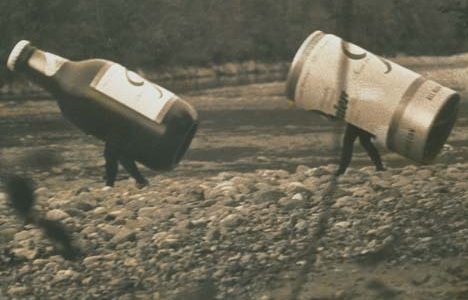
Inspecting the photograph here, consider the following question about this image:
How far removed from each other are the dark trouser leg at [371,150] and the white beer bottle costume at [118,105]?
4.56 ft

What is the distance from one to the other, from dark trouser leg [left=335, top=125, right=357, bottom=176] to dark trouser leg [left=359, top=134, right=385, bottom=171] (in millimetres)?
83

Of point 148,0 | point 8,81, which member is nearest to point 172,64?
point 148,0

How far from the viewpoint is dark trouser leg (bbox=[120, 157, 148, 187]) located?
261 inches

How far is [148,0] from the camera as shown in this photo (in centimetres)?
1206

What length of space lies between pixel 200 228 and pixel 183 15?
844cm

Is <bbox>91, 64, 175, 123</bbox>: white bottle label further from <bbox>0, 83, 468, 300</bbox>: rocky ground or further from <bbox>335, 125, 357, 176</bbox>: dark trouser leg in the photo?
<bbox>335, 125, 357, 176</bbox>: dark trouser leg

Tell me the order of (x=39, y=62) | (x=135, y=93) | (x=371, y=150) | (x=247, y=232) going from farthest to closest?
(x=371, y=150), (x=39, y=62), (x=135, y=93), (x=247, y=232)

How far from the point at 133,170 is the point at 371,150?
205cm

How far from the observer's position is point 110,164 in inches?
267

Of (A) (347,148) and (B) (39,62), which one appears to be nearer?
(B) (39,62)

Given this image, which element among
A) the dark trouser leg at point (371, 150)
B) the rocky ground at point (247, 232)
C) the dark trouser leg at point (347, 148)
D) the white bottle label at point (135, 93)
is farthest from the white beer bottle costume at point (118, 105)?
the dark trouser leg at point (371, 150)

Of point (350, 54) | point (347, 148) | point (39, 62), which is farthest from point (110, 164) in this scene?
point (350, 54)

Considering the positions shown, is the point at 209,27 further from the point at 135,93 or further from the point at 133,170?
the point at 135,93

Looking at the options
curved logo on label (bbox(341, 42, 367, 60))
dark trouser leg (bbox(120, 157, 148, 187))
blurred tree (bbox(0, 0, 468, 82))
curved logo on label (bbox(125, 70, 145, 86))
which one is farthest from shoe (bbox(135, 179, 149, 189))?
blurred tree (bbox(0, 0, 468, 82))
